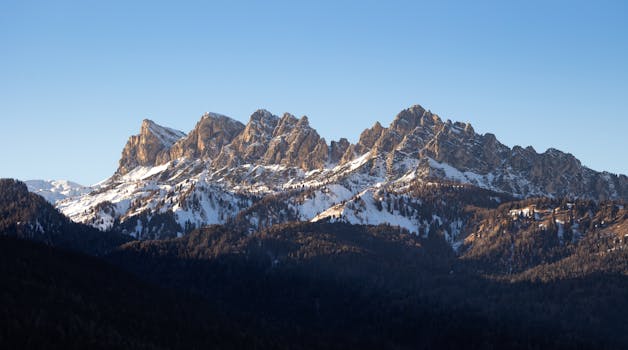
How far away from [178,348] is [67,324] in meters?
24.9

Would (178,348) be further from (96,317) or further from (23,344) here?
(23,344)

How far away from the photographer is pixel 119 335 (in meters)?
189

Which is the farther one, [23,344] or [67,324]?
[67,324]

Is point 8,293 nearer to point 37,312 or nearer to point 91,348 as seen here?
point 37,312

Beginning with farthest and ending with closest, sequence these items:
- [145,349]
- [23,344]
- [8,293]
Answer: [8,293], [145,349], [23,344]

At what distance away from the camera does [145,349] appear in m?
186

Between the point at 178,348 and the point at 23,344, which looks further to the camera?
the point at 178,348

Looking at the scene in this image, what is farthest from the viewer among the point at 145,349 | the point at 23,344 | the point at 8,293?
the point at 8,293

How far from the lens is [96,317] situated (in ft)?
653

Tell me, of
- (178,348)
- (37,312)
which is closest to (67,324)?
(37,312)

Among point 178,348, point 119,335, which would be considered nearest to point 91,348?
point 119,335

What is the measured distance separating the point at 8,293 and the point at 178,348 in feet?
133

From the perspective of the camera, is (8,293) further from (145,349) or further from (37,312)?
(145,349)

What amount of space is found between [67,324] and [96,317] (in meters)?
10.3
